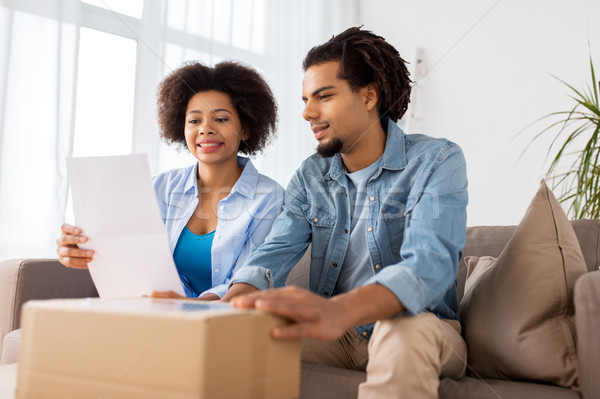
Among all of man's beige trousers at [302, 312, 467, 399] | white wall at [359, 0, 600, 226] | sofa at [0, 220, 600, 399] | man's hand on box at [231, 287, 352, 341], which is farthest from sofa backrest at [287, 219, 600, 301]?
white wall at [359, 0, 600, 226]

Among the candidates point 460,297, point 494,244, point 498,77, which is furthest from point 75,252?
point 498,77

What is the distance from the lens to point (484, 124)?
3.23 metres

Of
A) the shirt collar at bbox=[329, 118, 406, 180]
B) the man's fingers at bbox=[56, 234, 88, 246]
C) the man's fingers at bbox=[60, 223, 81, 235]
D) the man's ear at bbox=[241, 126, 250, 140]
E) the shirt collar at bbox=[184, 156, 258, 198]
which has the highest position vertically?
the man's ear at bbox=[241, 126, 250, 140]

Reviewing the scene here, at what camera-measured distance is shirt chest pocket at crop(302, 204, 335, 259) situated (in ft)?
4.63

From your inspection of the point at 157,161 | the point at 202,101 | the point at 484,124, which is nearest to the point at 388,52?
the point at 202,101

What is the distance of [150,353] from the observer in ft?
2.24

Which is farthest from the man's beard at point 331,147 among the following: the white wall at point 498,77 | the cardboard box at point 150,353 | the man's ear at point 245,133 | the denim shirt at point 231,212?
the white wall at point 498,77

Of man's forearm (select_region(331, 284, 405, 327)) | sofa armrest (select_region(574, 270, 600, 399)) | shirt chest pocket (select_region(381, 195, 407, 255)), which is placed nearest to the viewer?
man's forearm (select_region(331, 284, 405, 327))

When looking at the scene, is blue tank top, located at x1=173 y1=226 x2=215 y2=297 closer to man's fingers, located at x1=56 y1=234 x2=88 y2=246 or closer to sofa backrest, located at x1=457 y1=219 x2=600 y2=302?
man's fingers, located at x1=56 y1=234 x2=88 y2=246

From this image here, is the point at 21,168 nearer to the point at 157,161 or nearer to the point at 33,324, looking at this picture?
the point at 157,161

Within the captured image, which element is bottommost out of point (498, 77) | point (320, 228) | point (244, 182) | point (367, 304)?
point (367, 304)

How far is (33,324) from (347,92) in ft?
3.37

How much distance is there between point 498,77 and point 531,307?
7.86 feet

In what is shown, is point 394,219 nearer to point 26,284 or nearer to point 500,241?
point 500,241
